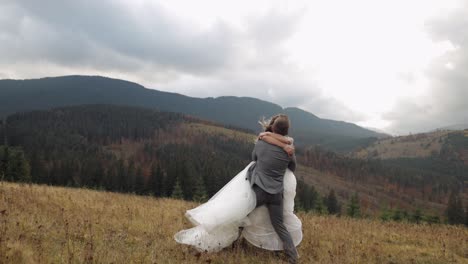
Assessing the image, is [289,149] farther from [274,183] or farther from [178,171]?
[178,171]

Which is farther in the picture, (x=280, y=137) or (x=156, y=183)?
(x=156, y=183)

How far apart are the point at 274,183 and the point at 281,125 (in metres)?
1.13

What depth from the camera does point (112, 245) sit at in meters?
6.09

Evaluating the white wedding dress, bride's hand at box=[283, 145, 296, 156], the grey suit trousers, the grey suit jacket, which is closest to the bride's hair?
the grey suit jacket

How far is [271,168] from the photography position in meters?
6.39

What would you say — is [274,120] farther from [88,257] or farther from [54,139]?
[54,139]

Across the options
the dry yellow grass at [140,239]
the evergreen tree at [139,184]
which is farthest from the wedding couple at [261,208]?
the evergreen tree at [139,184]

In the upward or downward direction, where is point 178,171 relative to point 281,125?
downward

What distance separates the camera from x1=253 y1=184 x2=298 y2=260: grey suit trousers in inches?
→ 250

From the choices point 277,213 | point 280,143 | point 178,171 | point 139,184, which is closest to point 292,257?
point 277,213

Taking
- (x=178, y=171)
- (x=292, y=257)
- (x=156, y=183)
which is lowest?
(x=156, y=183)

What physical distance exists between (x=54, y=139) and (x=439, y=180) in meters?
208

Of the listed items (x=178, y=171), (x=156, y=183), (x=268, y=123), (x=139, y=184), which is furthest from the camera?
(x=156, y=183)

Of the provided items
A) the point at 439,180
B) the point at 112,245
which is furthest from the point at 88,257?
the point at 439,180
